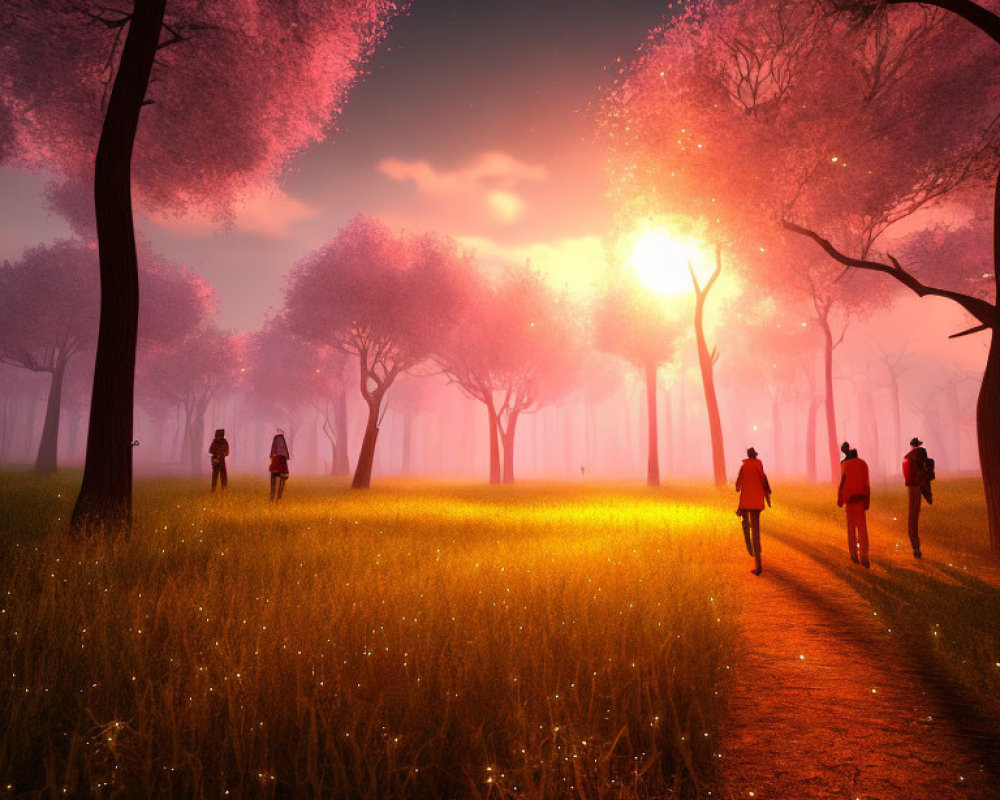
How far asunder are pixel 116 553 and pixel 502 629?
5.65 meters

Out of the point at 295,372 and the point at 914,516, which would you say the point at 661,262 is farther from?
the point at 295,372

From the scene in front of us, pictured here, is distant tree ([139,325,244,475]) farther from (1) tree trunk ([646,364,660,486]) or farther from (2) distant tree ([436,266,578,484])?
(1) tree trunk ([646,364,660,486])

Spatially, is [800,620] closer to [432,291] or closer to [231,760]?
[231,760]

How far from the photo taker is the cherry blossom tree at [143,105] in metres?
8.88

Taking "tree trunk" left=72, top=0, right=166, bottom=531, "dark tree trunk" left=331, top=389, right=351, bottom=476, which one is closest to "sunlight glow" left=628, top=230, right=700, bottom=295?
"tree trunk" left=72, top=0, right=166, bottom=531

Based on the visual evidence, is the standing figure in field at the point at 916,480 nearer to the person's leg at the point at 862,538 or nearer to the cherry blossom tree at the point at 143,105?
the person's leg at the point at 862,538

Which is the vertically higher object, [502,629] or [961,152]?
[961,152]

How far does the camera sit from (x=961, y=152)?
558 inches

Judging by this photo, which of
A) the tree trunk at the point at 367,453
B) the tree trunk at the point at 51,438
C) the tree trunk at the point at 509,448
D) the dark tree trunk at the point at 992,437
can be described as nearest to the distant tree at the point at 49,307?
the tree trunk at the point at 51,438

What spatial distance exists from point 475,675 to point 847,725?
288 cm

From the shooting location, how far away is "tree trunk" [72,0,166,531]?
28.4 feet

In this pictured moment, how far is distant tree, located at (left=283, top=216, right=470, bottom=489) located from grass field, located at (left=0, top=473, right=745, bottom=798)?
1923 cm

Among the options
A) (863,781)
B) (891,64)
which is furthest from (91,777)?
(891,64)

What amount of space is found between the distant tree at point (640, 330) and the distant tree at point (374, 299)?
10630 mm
